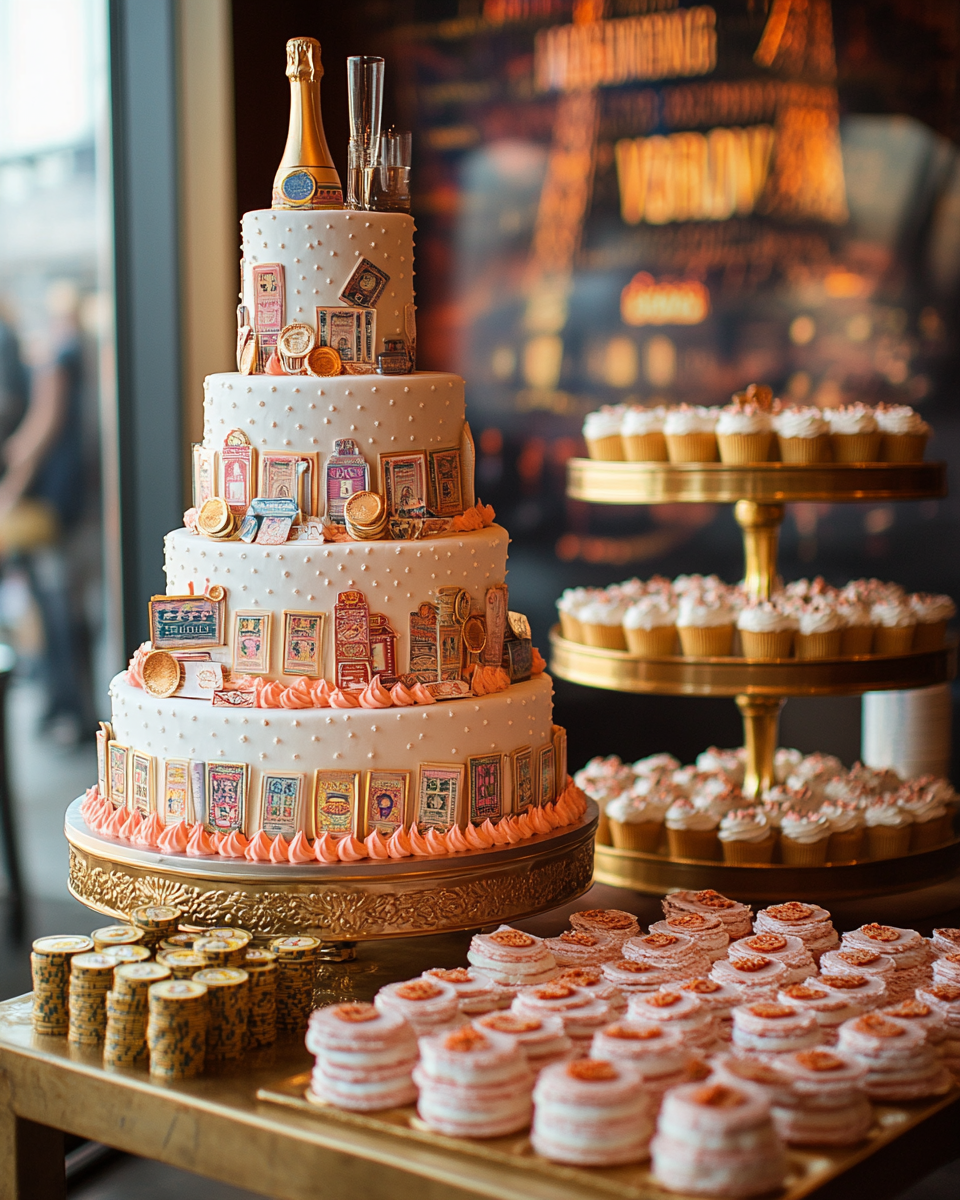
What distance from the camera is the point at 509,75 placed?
251 inches

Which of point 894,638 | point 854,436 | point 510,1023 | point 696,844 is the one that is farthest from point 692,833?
point 510,1023

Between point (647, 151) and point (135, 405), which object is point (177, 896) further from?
point (647, 151)

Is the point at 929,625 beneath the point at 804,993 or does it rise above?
above

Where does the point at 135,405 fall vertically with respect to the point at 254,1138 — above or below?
above

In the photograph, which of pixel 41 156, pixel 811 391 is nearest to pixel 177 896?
pixel 41 156

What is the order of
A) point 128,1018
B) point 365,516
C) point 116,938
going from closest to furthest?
point 128,1018, point 116,938, point 365,516

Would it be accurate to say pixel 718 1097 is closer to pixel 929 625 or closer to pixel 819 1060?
pixel 819 1060

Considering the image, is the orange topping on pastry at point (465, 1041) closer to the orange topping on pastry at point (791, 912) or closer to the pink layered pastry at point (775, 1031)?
the pink layered pastry at point (775, 1031)

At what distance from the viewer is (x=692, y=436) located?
4.20m

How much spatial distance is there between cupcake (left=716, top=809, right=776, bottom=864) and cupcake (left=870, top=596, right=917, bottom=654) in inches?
26.5

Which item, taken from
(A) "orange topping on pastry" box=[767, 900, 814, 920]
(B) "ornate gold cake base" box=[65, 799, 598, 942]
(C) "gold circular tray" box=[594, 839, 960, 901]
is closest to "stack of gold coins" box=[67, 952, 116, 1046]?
(B) "ornate gold cake base" box=[65, 799, 598, 942]

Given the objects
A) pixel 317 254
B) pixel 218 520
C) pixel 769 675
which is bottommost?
pixel 769 675

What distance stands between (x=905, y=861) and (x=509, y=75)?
3893mm

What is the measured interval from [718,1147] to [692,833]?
205cm
